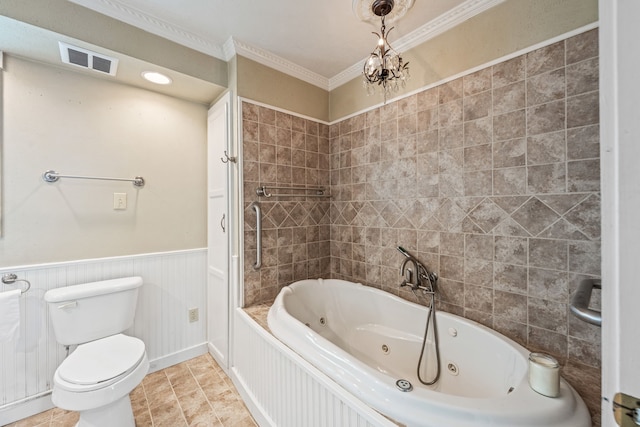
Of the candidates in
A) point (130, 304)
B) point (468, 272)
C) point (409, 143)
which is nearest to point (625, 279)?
point (468, 272)

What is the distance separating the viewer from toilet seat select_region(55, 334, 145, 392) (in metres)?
1.27

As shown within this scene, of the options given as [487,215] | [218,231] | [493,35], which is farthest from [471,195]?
[218,231]

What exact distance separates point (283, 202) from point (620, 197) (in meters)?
1.91

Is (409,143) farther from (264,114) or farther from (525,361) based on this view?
(525,361)

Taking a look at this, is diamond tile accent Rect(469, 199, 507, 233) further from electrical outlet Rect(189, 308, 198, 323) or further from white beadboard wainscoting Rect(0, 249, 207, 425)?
electrical outlet Rect(189, 308, 198, 323)

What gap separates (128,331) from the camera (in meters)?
1.92

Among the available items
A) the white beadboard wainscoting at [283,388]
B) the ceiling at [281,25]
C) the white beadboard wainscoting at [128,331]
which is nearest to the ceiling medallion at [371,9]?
the ceiling at [281,25]

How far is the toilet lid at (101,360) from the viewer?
1304 millimetres

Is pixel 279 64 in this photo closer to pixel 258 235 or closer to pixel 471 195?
pixel 258 235

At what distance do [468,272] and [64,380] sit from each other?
2.27 metres

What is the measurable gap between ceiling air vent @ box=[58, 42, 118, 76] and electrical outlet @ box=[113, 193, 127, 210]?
83cm

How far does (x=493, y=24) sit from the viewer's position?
4.73 feet

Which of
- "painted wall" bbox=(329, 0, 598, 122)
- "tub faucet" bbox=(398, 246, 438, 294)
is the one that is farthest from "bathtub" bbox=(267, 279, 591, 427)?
"painted wall" bbox=(329, 0, 598, 122)

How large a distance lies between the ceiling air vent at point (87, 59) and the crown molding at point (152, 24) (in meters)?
0.23
